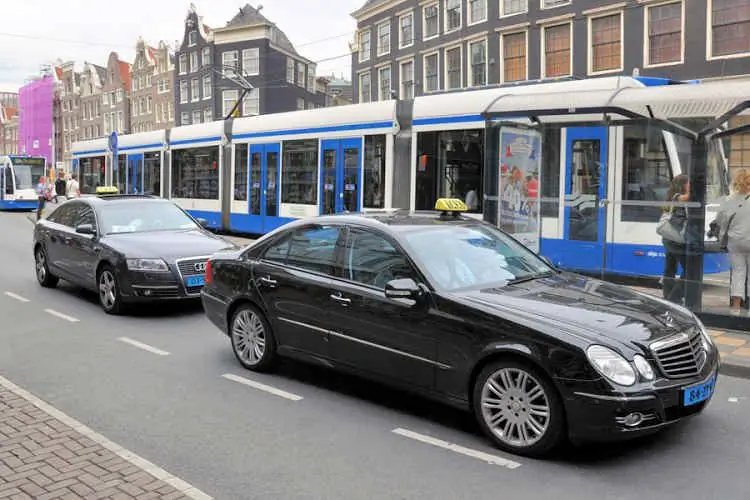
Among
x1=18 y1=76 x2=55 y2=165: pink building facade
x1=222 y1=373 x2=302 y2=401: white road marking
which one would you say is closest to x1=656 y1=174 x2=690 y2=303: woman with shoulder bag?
x1=222 y1=373 x2=302 y2=401: white road marking

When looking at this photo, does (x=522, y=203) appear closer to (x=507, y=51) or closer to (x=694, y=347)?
(x=694, y=347)

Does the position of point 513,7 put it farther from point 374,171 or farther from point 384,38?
point 374,171

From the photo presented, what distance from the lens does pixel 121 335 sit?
8359 mm

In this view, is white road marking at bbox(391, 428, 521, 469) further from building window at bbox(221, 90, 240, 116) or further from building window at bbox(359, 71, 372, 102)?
building window at bbox(221, 90, 240, 116)

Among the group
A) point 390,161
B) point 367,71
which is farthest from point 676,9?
point 367,71

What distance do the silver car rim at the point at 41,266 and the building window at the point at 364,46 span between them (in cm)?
3688

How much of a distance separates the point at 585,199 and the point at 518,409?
6723 mm

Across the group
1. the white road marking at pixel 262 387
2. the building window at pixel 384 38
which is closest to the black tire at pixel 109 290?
the white road marking at pixel 262 387

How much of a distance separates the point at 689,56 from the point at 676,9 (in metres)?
1.90

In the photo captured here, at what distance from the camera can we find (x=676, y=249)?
9.01 m

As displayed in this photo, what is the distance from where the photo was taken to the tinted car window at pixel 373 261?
5543mm

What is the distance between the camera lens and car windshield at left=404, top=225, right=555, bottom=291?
17.8 ft

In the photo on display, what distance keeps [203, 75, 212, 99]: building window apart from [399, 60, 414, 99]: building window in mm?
27638

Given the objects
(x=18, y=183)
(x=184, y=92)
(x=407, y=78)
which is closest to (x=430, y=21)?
(x=407, y=78)
